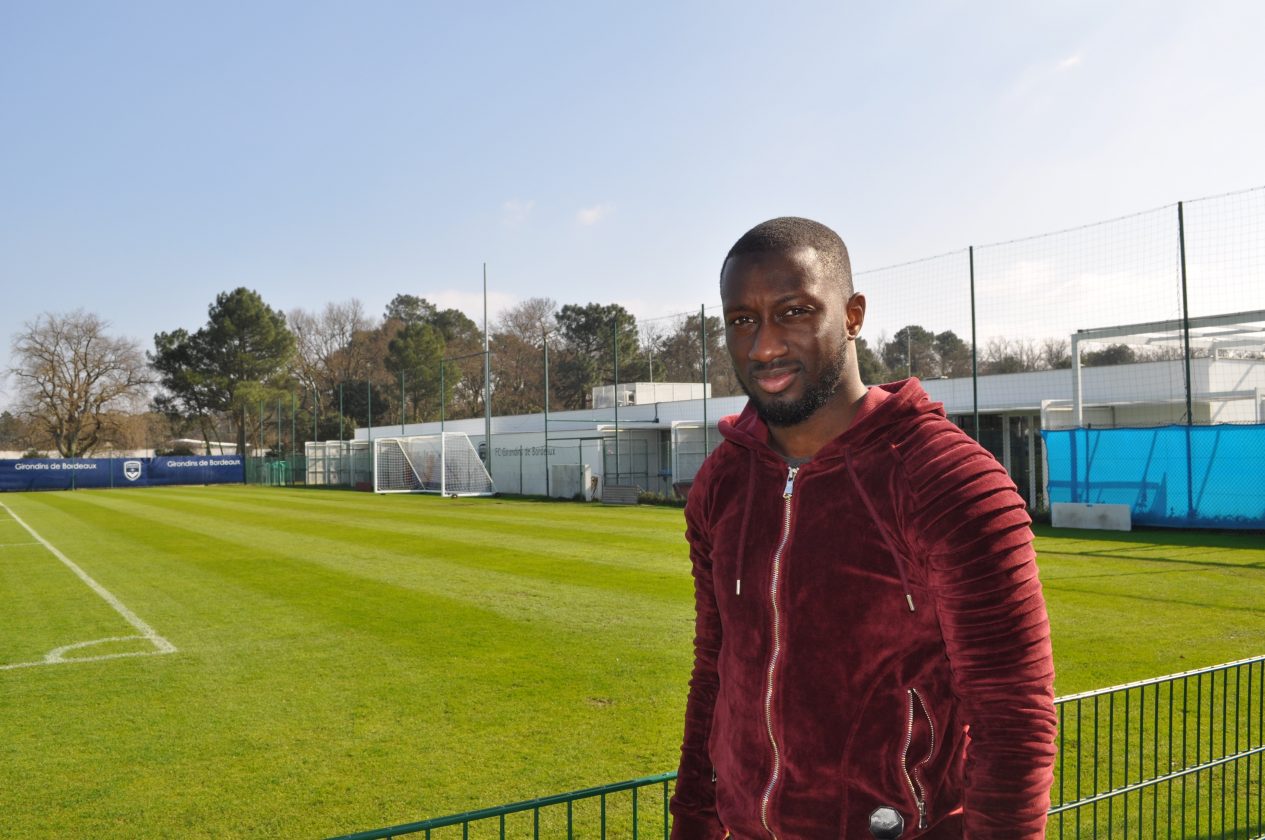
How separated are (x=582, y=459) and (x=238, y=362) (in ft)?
162

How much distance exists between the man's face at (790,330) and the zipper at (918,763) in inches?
22.1

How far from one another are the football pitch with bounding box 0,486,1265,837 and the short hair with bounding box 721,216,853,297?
460cm

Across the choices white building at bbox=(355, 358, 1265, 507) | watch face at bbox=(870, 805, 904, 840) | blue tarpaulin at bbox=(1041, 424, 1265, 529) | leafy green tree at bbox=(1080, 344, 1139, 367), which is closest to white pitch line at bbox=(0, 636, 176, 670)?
white building at bbox=(355, 358, 1265, 507)

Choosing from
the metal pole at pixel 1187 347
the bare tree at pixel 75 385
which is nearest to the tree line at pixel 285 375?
the bare tree at pixel 75 385

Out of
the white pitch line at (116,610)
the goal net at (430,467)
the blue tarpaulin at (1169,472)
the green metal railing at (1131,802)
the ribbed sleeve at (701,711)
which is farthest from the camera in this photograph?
the goal net at (430,467)

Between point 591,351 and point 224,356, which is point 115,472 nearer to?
point 224,356

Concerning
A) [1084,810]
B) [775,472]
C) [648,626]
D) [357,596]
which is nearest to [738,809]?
[775,472]

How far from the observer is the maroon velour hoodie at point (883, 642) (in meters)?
1.53

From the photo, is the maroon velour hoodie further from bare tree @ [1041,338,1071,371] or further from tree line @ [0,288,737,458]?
tree line @ [0,288,737,458]

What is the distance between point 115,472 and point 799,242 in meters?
Result: 65.2

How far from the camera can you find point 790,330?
1780 mm

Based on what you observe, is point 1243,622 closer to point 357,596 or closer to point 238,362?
point 357,596

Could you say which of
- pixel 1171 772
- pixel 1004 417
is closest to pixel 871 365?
pixel 1004 417

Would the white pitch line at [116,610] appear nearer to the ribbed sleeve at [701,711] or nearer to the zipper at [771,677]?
the ribbed sleeve at [701,711]
